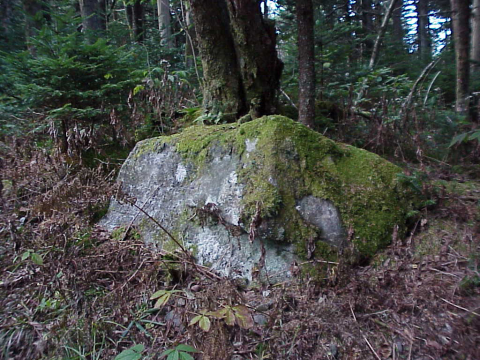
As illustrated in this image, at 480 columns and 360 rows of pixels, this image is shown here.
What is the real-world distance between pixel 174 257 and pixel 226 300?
39.1 inches

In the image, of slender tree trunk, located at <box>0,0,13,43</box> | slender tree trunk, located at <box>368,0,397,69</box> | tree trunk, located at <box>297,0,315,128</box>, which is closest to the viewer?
tree trunk, located at <box>297,0,315,128</box>

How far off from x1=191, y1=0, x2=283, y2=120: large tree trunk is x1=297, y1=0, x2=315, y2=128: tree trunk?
0.38m

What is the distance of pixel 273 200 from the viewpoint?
2.73 metres

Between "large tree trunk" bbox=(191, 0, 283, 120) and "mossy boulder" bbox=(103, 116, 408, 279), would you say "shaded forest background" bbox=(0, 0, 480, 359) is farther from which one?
"mossy boulder" bbox=(103, 116, 408, 279)

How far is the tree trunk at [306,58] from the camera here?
4.05m

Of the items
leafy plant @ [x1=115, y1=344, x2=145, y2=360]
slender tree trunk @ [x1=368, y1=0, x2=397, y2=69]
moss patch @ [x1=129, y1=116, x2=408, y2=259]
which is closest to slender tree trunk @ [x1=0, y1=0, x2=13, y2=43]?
moss patch @ [x1=129, y1=116, x2=408, y2=259]

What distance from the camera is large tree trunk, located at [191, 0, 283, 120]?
3912 millimetres

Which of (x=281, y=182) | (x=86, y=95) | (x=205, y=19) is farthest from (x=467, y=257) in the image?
(x=86, y=95)

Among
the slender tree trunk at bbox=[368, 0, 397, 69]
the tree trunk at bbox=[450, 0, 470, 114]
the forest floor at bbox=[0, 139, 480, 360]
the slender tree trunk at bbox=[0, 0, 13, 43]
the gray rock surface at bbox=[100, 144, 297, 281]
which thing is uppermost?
the slender tree trunk at bbox=[0, 0, 13, 43]

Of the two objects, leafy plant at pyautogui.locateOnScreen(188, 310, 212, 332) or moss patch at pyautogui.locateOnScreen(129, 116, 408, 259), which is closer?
leafy plant at pyautogui.locateOnScreen(188, 310, 212, 332)

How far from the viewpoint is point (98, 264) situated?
2.86m

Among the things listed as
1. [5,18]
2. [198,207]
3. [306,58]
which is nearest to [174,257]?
[198,207]

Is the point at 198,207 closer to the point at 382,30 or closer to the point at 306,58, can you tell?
the point at 306,58

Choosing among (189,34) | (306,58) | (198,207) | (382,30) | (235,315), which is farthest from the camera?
(382,30)
